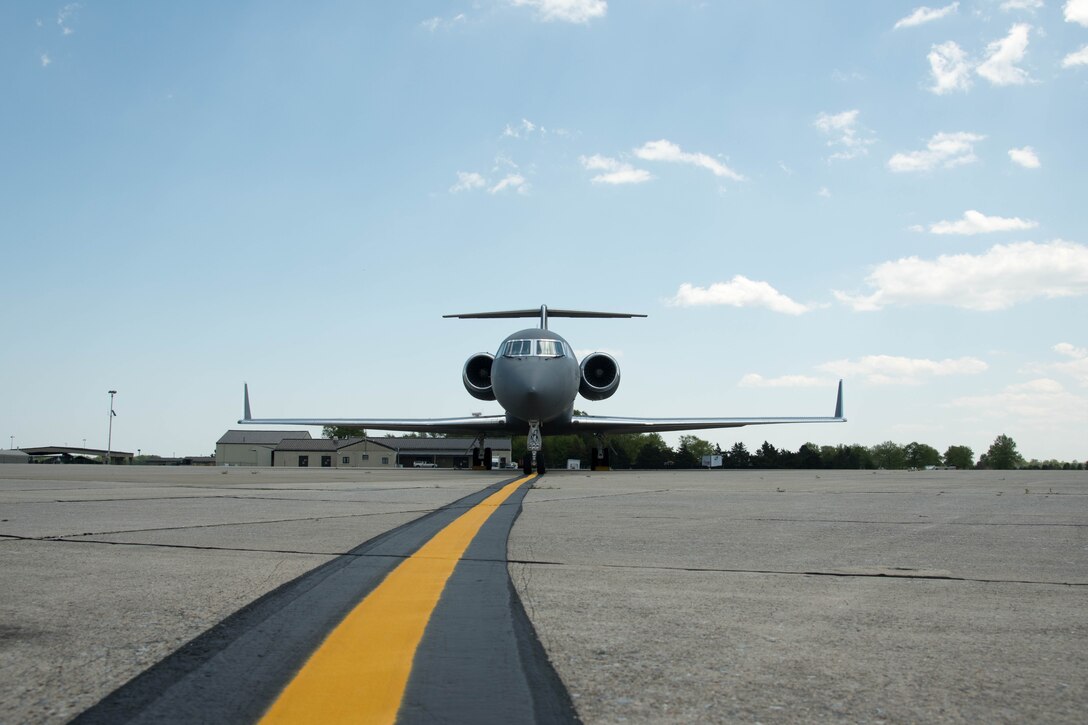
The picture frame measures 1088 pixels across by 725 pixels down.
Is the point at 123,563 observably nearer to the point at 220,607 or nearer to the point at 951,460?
the point at 220,607

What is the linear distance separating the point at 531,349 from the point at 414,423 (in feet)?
30.4

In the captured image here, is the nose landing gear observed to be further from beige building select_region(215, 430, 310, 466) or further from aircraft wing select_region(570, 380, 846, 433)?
beige building select_region(215, 430, 310, 466)

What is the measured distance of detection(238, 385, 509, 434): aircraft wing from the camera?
30.6 meters

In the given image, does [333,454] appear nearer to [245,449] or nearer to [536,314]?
[245,449]

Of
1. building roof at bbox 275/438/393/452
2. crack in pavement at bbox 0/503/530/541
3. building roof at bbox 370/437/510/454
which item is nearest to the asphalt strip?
crack in pavement at bbox 0/503/530/541

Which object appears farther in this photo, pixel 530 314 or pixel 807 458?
pixel 807 458

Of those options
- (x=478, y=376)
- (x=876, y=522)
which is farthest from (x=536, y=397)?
(x=876, y=522)

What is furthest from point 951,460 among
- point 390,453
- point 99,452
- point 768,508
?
point 768,508

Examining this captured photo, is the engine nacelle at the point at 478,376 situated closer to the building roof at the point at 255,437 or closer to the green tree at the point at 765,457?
the green tree at the point at 765,457

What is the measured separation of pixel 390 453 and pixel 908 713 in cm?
9180

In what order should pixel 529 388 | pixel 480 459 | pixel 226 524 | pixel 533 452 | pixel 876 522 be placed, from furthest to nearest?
1. pixel 480 459
2. pixel 529 388
3. pixel 533 452
4. pixel 876 522
5. pixel 226 524

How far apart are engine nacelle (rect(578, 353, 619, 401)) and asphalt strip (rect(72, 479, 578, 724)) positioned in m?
26.3

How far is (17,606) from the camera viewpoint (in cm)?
315

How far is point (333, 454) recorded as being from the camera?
88.8 metres
